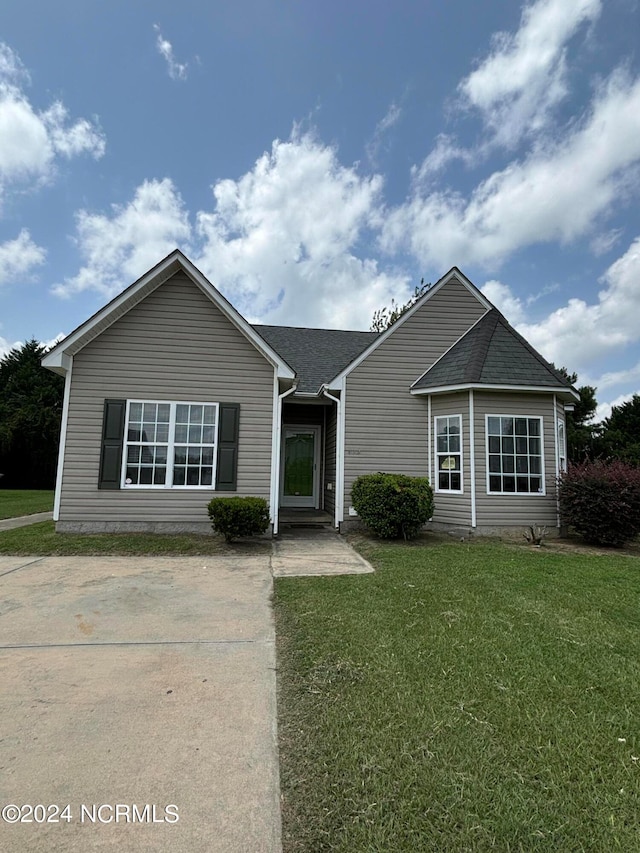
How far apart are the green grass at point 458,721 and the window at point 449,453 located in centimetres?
461

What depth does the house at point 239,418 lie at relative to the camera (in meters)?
8.81

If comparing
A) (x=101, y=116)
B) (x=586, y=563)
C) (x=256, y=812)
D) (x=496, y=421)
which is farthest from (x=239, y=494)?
(x=101, y=116)

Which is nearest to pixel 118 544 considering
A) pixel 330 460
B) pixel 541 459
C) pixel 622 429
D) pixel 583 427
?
pixel 330 460

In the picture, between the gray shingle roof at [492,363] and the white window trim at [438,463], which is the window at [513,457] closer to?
the white window trim at [438,463]

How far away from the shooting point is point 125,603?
4.84 meters

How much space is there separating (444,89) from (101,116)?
8.92 metres

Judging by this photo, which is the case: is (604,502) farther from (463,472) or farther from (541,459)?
(463,472)

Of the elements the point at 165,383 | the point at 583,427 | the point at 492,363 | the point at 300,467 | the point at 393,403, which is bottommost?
the point at 300,467

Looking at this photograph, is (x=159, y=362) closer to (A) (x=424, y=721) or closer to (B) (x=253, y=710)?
(B) (x=253, y=710)

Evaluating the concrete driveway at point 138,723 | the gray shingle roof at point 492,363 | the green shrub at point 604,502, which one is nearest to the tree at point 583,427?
the gray shingle roof at point 492,363

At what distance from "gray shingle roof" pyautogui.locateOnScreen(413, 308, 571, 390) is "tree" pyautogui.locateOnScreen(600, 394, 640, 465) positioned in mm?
12669

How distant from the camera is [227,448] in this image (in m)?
9.07

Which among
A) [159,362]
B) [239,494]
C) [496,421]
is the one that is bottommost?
[239,494]

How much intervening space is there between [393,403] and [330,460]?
2483mm
